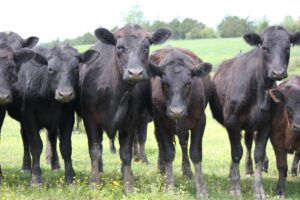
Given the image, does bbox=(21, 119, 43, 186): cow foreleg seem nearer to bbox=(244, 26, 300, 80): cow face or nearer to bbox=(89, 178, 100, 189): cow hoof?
bbox=(89, 178, 100, 189): cow hoof

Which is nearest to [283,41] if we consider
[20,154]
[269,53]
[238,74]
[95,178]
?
[269,53]

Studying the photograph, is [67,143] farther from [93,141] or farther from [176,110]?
[176,110]

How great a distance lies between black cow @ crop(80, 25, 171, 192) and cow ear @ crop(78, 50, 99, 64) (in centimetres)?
18

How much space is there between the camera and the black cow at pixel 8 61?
8.34 m

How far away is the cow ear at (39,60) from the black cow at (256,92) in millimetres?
3305

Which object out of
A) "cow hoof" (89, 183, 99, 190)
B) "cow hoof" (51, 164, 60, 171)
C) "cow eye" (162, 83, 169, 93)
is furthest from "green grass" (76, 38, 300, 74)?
"cow hoof" (89, 183, 99, 190)

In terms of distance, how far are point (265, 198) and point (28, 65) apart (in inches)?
187

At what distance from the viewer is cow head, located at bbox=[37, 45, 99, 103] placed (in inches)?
340

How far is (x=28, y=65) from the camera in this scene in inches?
378

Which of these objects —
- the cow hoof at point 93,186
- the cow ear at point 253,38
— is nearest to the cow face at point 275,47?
the cow ear at point 253,38

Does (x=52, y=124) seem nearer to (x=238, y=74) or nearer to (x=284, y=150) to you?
(x=238, y=74)

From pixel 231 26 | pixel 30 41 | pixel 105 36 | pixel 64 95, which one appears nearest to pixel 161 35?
pixel 105 36

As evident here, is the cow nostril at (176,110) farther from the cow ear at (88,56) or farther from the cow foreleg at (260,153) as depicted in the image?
the cow ear at (88,56)

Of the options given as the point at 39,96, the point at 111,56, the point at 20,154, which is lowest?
the point at 20,154
